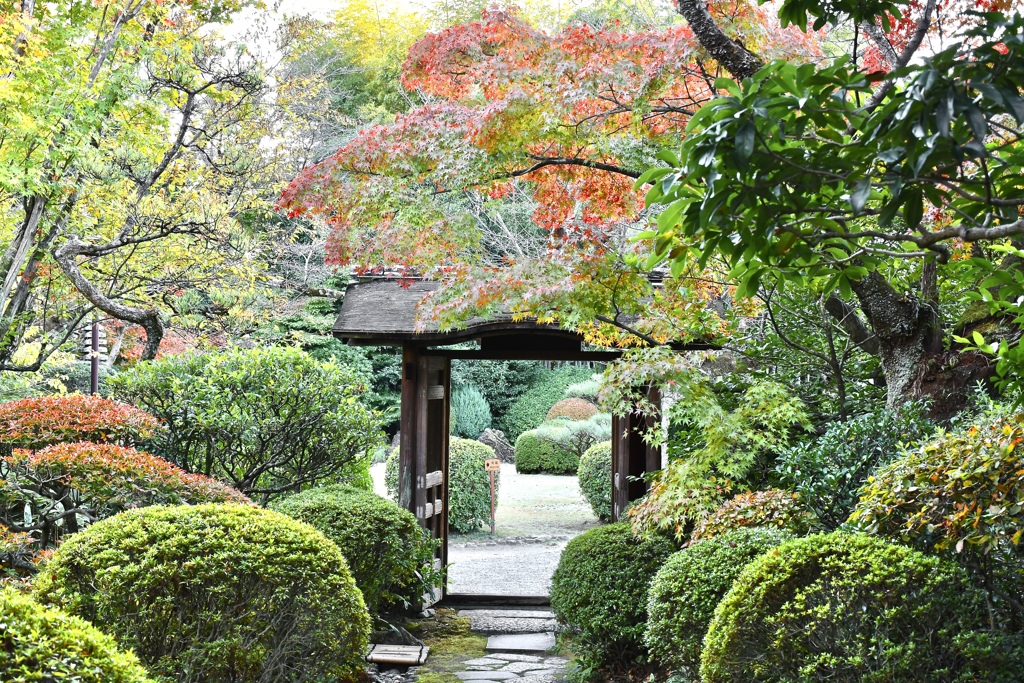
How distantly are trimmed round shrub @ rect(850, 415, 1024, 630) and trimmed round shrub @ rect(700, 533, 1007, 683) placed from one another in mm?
121

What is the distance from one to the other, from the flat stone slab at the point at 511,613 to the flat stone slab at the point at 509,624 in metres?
0.08

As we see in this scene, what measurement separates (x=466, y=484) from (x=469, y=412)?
780 centimetres

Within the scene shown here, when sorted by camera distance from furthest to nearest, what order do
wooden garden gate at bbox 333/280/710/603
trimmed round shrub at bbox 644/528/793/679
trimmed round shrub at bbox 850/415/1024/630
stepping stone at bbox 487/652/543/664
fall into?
1. wooden garden gate at bbox 333/280/710/603
2. stepping stone at bbox 487/652/543/664
3. trimmed round shrub at bbox 644/528/793/679
4. trimmed round shrub at bbox 850/415/1024/630

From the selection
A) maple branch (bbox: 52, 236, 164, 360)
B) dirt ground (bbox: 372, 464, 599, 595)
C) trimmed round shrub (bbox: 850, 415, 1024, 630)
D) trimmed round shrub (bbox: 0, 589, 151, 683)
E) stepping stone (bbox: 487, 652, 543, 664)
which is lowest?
dirt ground (bbox: 372, 464, 599, 595)

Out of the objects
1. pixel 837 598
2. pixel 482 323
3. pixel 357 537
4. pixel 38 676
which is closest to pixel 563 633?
pixel 357 537

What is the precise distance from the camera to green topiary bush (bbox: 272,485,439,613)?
611 centimetres

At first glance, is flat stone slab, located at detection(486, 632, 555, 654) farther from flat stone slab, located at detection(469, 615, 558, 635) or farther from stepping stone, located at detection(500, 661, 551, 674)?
stepping stone, located at detection(500, 661, 551, 674)

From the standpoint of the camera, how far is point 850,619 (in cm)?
332

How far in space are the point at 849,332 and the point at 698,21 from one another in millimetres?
2223

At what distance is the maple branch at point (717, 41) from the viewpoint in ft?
15.9

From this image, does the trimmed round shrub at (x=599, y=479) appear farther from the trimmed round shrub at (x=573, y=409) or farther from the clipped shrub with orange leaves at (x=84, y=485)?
the clipped shrub with orange leaves at (x=84, y=485)

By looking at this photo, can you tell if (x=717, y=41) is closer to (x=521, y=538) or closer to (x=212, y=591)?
(x=212, y=591)

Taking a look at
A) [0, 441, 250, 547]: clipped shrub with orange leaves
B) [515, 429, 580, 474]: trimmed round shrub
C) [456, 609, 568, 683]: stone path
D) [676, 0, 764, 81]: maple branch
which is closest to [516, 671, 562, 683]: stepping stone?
[456, 609, 568, 683]: stone path

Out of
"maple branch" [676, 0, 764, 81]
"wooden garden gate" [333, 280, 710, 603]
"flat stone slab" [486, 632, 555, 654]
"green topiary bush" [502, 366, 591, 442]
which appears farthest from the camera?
"green topiary bush" [502, 366, 591, 442]
